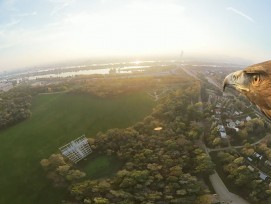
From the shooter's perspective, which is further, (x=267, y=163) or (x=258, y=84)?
(x=267, y=163)

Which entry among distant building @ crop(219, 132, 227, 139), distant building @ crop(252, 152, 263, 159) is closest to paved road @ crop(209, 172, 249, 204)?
distant building @ crop(252, 152, 263, 159)

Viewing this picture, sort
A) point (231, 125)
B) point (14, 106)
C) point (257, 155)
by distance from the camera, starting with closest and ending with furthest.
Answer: point (257, 155) → point (231, 125) → point (14, 106)

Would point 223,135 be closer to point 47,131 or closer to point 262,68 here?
point 47,131

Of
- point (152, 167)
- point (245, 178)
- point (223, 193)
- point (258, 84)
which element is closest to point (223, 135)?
point (245, 178)

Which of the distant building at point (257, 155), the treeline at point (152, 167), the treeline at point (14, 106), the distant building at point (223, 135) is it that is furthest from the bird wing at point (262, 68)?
the treeline at point (14, 106)

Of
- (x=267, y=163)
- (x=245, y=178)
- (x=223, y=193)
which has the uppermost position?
(x=245, y=178)

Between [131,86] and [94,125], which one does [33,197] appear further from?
[131,86]
